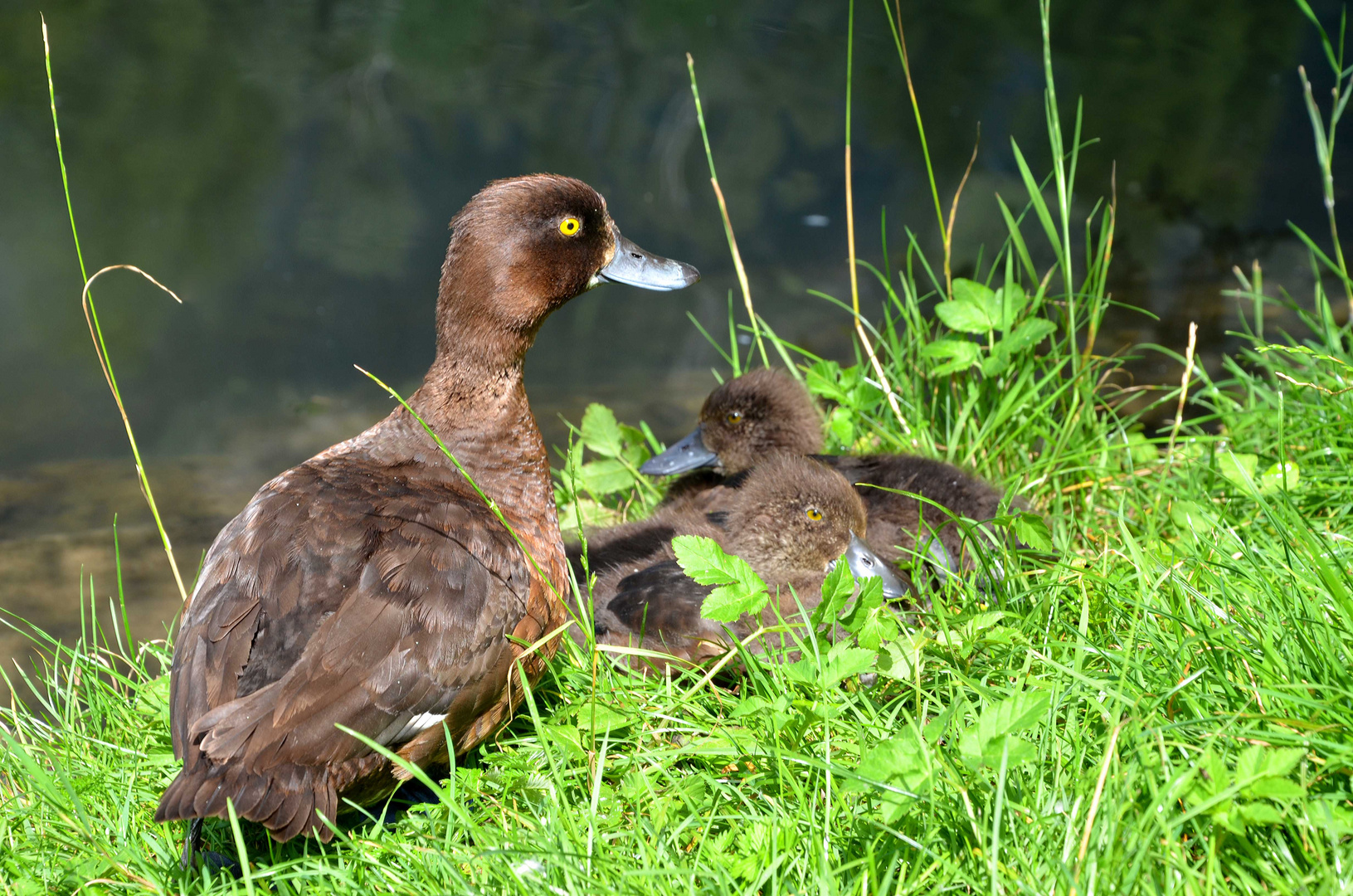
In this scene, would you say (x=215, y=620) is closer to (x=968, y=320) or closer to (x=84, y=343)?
(x=968, y=320)

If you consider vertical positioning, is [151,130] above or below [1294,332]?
above

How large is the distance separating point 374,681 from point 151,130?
19.7ft

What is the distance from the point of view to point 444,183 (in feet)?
21.8

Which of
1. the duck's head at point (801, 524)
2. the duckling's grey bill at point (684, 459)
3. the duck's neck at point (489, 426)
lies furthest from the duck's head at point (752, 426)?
the duck's neck at point (489, 426)

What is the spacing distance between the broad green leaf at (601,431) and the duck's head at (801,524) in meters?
0.86

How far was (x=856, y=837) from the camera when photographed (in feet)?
5.75

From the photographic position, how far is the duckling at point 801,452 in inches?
114

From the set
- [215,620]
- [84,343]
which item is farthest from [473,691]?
[84,343]

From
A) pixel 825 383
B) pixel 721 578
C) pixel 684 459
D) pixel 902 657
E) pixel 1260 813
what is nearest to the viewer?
pixel 1260 813

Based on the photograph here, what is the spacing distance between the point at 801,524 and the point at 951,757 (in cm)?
102

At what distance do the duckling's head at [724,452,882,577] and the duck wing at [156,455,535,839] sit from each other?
0.71 m

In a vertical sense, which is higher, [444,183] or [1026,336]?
[1026,336]

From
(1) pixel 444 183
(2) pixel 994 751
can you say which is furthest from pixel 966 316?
(1) pixel 444 183

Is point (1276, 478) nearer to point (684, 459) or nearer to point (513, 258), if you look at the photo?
point (684, 459)
